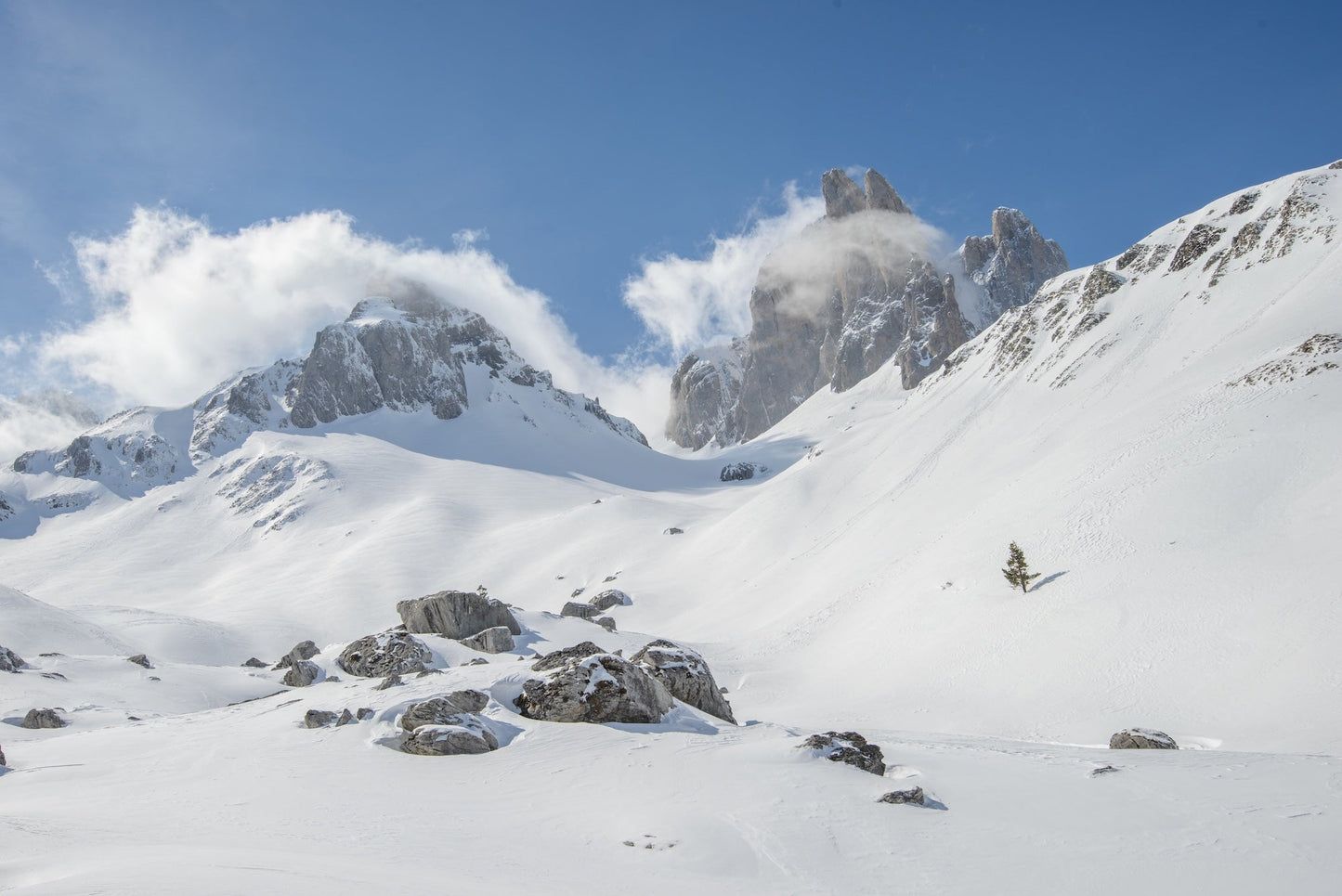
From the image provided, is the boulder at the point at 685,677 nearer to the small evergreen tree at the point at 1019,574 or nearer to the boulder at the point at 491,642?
the boulder at the point at 491,642

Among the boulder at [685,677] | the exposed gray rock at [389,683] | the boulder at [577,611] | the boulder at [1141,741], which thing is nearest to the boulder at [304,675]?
the exposed gray rock at [389,683]

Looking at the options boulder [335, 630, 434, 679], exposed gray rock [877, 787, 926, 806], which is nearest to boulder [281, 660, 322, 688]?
boulder [335, 630, 434, 679]

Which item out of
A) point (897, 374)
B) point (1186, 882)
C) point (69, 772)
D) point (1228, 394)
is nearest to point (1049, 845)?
point (1186, 882)

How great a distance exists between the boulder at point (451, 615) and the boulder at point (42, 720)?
49.9 feet

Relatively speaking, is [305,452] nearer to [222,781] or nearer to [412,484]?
[412,484]

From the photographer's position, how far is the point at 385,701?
1850 cm

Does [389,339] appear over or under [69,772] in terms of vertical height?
over

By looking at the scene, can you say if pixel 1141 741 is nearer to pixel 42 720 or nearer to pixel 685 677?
pixel 685 677

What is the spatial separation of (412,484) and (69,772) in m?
113

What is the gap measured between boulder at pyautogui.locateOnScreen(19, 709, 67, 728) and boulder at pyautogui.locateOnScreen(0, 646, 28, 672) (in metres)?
7.90

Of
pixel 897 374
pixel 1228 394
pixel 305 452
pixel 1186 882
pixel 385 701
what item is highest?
pixel 897 374

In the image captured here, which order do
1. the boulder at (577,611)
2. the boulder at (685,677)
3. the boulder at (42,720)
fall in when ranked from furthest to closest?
the boulder at (577,611) → the boulder at (42,720) → the boulder at (685,677)

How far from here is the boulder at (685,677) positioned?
20.1 meters

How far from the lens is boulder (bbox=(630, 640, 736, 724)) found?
20062 millimetres
